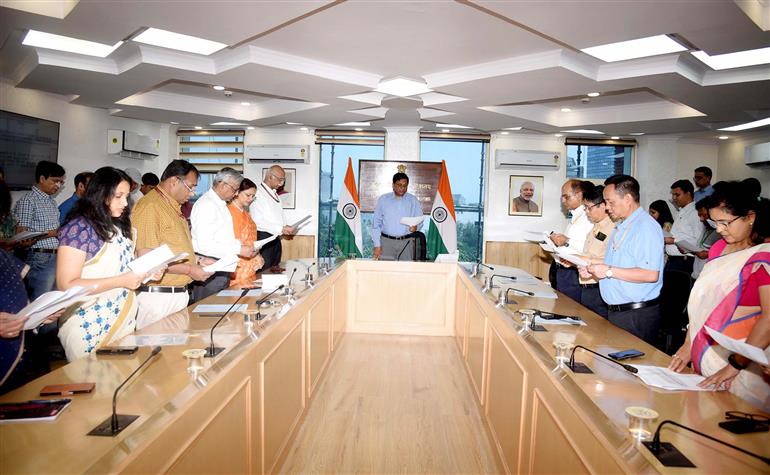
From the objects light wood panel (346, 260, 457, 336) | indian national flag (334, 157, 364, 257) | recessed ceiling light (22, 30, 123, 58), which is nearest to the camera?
recessed ceiling light (22, 30, 123, 58)

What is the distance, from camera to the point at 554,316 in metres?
2.58

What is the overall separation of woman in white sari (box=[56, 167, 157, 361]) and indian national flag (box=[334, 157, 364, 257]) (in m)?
4.97

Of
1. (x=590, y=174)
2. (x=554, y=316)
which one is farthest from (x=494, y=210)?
(x=554, y=316)

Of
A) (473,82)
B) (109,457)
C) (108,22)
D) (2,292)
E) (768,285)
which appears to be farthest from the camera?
(473,82)

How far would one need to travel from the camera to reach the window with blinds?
332 inches

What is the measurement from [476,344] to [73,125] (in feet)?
19.4

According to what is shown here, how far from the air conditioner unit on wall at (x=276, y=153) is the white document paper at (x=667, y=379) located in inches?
284

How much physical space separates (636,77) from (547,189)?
155 inches

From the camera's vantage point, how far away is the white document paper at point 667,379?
1.56 meters

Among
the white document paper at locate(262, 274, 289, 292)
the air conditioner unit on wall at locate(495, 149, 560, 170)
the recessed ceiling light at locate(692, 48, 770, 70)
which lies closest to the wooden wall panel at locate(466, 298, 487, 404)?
the white document paper at locate(262, 274, 289, 292)

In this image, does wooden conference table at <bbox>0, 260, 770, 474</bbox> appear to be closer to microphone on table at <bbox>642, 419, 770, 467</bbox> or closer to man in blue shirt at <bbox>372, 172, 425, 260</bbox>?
microphone on table at <bbox>642, 419, 770, 467</bbox>

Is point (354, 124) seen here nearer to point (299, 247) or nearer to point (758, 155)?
point (299, 247)

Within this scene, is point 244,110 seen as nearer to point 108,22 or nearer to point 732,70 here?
point 108,22

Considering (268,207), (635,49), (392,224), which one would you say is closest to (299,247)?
(392,224)
